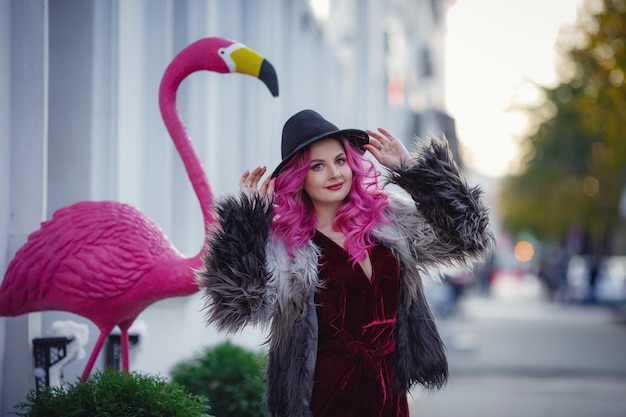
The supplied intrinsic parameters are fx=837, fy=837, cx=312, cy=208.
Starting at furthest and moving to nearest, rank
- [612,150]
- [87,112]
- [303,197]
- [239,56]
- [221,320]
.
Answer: [612,150] < [87,112] < [239,56] < [303,197] < [221,320]

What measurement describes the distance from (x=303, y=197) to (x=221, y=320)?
0.66m

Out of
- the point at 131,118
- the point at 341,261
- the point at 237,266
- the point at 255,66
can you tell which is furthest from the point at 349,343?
the point at 131,118

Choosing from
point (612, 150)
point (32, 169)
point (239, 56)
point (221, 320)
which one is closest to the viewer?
point (221, 320)

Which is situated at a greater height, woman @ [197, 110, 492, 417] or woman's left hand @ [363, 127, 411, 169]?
woman's left hand @ [363, 127, 411, 169]

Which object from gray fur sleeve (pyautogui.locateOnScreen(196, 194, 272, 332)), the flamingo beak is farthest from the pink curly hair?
the flamingo beak

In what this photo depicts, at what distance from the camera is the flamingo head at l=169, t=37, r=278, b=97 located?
12.6 ft

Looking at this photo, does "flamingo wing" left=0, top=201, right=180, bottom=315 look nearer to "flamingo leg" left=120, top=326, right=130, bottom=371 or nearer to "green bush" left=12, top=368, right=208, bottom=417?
"flamingo leg" left=120, top=326, right=130, bottom=371

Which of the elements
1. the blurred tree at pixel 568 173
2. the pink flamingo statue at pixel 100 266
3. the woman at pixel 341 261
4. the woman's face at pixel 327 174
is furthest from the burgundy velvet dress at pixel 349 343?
the blurred tree at pixel 568 173

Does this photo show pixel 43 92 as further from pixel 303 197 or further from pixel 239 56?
pixel 303 197

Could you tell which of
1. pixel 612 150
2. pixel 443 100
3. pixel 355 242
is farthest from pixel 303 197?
pixel 443 100

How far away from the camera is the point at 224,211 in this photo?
10.9 feet

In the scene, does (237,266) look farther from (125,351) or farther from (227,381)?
(227,381)

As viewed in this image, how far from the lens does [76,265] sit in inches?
144

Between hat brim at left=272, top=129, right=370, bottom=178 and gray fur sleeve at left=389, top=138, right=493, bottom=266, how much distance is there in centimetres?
19
